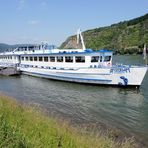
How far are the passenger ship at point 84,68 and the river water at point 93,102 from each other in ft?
3.14

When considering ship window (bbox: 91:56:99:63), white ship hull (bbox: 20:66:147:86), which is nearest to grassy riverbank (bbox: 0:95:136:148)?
white ship hull (bbox: 20:66:147:86)

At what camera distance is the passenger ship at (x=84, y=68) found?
3041cm

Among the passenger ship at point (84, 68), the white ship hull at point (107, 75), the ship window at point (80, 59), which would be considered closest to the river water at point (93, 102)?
the white ship hull at point (107, 75)

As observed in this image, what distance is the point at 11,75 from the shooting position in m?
46.1

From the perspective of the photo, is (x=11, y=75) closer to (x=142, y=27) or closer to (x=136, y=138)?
(x=136, y=138)

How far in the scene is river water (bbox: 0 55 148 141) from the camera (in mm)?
17906

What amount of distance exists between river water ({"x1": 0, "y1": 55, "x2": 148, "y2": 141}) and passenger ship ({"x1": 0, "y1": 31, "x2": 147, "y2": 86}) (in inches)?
37.6

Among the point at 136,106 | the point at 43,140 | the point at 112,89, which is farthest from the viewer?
the point at 112,89

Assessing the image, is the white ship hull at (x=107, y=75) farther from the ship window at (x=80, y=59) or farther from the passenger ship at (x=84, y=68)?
the ship window at (x=80, y=59)

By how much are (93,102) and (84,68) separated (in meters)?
9.21

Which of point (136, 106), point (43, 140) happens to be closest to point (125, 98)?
point (136, 106)

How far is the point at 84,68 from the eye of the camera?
32938mm

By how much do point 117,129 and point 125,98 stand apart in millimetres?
10280

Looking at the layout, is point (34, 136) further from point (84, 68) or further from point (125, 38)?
point (125, 38)
